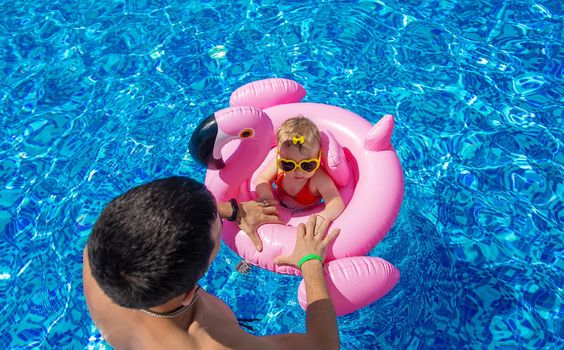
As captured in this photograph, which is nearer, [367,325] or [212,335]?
[212,335]

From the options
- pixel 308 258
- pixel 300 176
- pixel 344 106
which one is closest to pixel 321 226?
pixel 308 258

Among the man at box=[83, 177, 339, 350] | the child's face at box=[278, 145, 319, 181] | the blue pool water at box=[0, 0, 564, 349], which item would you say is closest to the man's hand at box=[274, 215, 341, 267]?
the child's face at box=[278, 145, 319, 181]

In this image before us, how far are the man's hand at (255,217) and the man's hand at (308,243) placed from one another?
28 centimetres

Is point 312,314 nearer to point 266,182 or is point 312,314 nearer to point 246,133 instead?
point 246,133

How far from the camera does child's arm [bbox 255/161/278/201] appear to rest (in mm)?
3848

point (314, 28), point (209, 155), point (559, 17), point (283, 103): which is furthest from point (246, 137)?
point (559, 17)

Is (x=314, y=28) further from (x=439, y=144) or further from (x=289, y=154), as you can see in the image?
(x=289, y=154)

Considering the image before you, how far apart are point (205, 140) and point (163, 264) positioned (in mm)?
1659

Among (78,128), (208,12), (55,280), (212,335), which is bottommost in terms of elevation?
(55,280)

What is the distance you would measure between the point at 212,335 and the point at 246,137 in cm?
163

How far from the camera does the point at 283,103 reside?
160 inches

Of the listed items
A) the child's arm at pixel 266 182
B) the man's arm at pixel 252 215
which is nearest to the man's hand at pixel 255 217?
the man's arm at pixel 252 215

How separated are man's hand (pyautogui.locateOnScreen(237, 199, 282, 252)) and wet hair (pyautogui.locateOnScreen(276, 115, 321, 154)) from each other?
0.42 m

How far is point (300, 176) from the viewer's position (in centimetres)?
374
